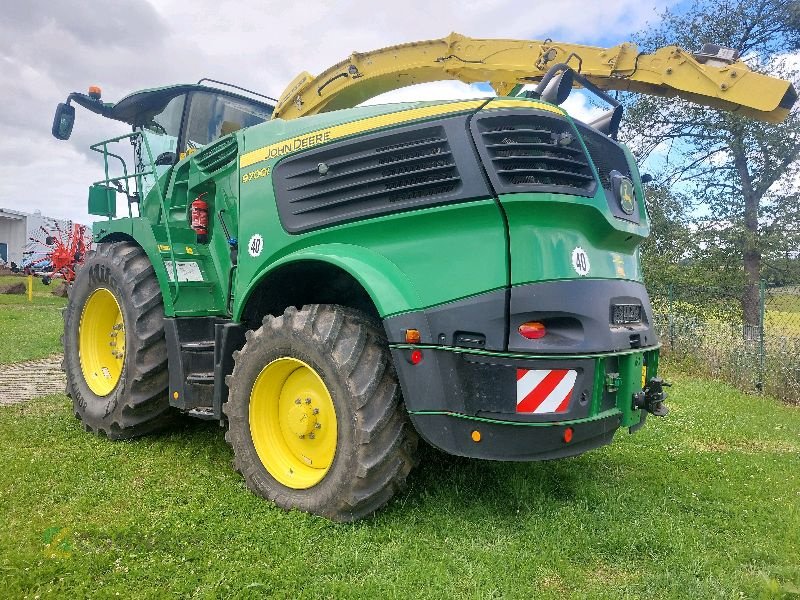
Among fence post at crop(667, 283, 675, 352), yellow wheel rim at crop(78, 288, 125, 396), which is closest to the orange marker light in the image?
yellow wheel rim at crop(78, 288, 125, 396)

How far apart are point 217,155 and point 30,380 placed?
15.8 feet

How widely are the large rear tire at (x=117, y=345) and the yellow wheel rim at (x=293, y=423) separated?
4.22ft

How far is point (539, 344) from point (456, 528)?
3.52ft

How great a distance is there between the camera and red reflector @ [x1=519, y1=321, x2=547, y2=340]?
9.83ft

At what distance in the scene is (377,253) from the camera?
331cm

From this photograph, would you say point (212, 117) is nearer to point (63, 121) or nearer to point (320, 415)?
point (63, 121)

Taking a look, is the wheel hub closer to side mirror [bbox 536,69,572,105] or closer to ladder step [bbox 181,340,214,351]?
ladder step [bbox 181,340,214,351]

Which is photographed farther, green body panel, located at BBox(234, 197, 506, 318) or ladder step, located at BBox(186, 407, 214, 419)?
ladder step, located at BBox(186, 407, 214, 419)

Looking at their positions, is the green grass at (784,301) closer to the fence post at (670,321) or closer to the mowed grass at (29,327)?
the fence post at (670,321)

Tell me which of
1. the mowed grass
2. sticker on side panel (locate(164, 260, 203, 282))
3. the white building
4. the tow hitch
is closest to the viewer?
the tow hitch

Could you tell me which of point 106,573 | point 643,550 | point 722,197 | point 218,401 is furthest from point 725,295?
point 106,573

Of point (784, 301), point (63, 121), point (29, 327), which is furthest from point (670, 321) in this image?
point (29, 327)

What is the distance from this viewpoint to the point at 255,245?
400 cm

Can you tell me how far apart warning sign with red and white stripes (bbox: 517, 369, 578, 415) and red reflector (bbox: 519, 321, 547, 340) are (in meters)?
0.16
